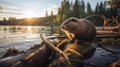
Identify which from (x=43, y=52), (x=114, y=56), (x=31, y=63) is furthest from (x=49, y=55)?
(x=114, y=56)

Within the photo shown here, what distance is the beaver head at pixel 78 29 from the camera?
5.92 meters

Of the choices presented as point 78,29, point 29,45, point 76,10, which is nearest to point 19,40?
point 29,45

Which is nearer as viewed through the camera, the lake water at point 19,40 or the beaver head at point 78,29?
the beaver head at point 78,29

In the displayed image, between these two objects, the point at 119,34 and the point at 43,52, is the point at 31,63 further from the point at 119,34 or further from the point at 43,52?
the point at 119,34

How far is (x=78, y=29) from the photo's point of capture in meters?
6.17

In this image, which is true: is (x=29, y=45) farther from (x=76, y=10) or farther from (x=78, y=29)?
(x=76, y=10)

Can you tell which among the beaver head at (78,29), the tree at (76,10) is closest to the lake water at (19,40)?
the beaver head at (78,29)

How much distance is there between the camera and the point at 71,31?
6.07 m

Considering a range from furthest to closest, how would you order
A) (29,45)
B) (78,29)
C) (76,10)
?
(76,10), (29,45), (78,29)

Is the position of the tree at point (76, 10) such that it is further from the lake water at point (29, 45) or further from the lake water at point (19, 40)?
the lake water at point (29, 45)

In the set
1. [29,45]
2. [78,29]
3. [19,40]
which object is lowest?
[19,40]

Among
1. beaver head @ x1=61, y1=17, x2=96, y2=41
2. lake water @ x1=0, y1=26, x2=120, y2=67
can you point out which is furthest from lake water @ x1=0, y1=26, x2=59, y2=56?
beaver head @ x1=61, y1=17, x2=96, y2=41

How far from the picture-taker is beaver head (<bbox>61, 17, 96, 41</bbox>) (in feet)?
19.4

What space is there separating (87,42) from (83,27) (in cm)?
58
